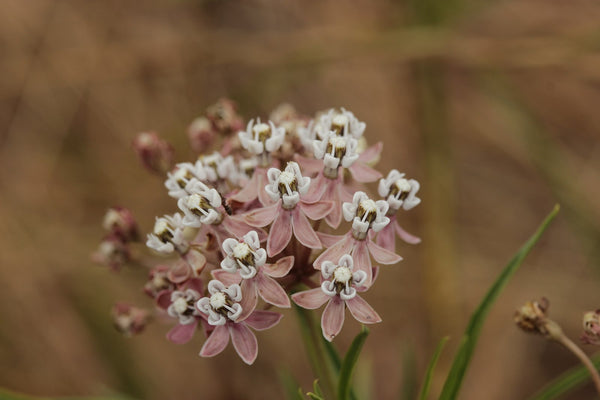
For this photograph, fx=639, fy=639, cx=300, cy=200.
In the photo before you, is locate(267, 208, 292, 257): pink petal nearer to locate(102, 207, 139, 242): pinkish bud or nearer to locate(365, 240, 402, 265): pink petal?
locate(365, 240, 402, 265): pink petal

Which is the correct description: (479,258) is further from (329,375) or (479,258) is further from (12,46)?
(12,46)

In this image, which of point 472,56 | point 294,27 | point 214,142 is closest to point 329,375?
point 214,142

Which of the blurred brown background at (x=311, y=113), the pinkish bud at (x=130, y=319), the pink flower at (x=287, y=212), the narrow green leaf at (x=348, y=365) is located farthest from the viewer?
the blurred brown background at (x=311, y=113)

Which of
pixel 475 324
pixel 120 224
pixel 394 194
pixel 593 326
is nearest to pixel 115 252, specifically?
pixel 120 224

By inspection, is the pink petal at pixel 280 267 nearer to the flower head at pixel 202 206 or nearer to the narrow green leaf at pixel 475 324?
the flower head at pixel 202 206

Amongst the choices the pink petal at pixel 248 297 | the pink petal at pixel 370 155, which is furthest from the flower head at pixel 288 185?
the pink petal at pixel 370 155
